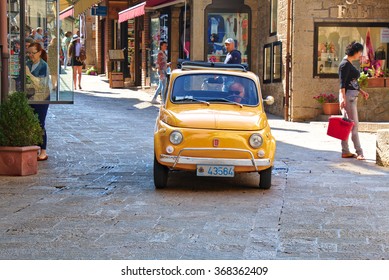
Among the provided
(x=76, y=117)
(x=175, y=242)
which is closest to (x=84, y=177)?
(x=175, y=242)

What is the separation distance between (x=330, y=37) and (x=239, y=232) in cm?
1454

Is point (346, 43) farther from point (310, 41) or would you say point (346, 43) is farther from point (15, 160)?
point (15, 160)

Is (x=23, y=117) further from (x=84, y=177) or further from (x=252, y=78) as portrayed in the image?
(x=252, y=78)

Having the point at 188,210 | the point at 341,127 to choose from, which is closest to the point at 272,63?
the point at 341,127

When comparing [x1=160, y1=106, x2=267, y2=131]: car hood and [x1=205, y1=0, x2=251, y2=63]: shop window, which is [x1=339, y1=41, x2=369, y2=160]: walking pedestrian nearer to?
[x1=160, y1=106, x2=267, y2=131]: car hood

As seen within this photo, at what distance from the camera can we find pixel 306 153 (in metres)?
→ 14.8

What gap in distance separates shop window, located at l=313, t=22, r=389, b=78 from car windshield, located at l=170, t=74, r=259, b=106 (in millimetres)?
10339

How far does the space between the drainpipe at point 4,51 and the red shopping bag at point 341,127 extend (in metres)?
5.16

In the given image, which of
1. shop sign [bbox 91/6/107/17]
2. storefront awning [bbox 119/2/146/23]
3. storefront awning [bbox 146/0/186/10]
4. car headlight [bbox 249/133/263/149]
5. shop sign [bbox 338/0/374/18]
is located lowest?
car headlight [bbox 249/133/263/149]

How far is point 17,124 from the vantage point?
11.5 metres

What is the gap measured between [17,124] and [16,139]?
0.66 feet

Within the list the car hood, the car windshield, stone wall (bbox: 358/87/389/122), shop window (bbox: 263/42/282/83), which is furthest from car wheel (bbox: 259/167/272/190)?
shop window (bbox: 263/42/282/83)

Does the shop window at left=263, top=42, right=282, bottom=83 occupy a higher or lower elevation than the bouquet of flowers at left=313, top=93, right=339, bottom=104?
higher

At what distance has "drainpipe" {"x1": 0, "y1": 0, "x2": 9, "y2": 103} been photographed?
12547 mm
